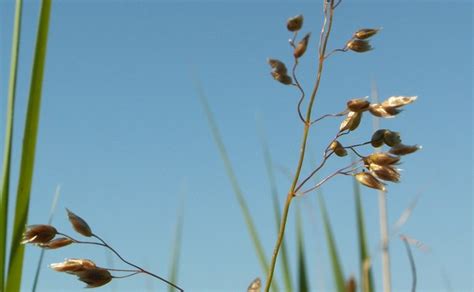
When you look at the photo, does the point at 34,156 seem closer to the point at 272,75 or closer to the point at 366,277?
the point at 272,75

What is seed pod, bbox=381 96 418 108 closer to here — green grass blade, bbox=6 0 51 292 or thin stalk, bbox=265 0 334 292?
thin stalk, bbox=265 0 334 292

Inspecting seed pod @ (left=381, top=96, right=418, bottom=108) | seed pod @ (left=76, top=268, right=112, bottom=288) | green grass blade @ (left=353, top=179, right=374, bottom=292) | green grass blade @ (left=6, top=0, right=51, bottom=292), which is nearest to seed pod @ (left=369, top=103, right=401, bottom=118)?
seed pod @ (left=381, top=96, right=418, bottom=108)

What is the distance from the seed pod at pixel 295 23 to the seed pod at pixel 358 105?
0.16 metres

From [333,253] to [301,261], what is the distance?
7cm

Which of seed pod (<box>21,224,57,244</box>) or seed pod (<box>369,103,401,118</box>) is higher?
seed pod (<box>369,103,401,118</box>)

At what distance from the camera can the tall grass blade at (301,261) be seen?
150 cm

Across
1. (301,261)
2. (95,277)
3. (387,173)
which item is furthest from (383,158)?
(301,261)

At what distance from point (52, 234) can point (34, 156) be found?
0.25 metres

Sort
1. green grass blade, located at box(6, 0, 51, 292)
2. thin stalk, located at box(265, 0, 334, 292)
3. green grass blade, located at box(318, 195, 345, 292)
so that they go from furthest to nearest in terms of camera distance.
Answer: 1. green grass blade, located at box(318, 195, 345, 292)
2. green grass blade, located at box(6, 0, 51, 292)
3. thin stalk, located at box(265, 0, 334, 292)

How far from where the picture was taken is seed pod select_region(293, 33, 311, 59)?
1146 mm

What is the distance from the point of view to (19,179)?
1307mm

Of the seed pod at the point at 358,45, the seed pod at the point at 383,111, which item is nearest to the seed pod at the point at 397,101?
the seed pod at the point at 383,111

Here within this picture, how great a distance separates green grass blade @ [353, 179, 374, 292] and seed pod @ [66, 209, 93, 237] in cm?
48

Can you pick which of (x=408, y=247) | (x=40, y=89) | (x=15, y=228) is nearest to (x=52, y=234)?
(x=15, y=228)
